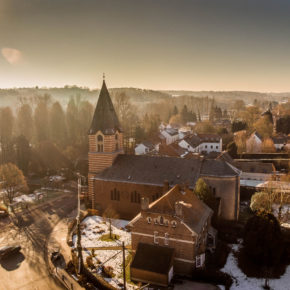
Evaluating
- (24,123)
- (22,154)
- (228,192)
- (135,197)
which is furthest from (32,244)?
(24,123)

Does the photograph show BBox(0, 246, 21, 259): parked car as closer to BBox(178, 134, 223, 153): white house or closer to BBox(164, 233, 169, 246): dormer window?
BBox(164, 233, 169, 246): dormer window

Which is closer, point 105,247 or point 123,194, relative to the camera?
point 105,247

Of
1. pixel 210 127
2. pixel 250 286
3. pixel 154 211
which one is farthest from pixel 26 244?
pixel 210 127

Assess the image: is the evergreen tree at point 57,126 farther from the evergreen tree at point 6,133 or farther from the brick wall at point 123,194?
the brick wall at point 123,194

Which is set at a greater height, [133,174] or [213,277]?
[133,174]

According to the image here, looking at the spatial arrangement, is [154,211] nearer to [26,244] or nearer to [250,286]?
[250,286]

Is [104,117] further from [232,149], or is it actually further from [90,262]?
[232,149]

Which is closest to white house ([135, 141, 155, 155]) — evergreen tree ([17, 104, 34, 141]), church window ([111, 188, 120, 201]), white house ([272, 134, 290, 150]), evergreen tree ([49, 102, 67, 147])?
evergreen tree ([49, 102, 67, 147])
